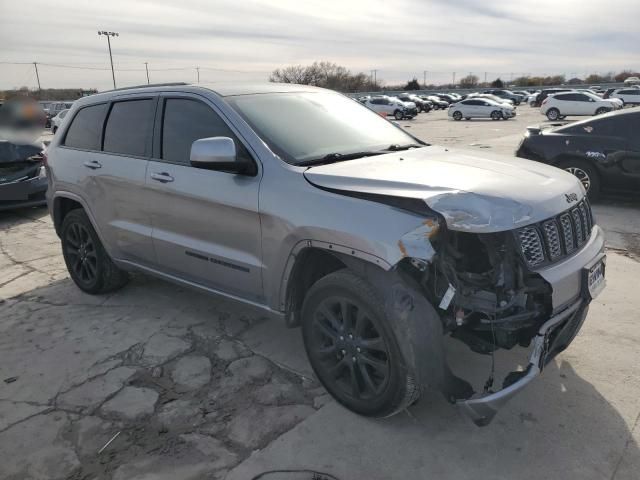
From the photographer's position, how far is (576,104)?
99.7 ft

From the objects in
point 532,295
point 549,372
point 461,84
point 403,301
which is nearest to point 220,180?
point 403,301

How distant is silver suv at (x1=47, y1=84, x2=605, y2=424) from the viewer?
2609 mm

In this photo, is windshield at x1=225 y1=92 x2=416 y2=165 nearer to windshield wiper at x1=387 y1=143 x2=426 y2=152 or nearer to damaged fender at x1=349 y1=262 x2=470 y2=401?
windshield wiper at x1=387 y1=143 x2=426 y2=152

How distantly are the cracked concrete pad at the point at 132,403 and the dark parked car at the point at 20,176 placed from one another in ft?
20.5

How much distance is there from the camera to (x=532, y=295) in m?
2.68

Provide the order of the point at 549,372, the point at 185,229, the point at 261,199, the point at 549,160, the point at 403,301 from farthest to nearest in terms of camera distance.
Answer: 1. the point at 549,160
2. the point at 185,229
3. the point at 549,372
4. the point at 261,199
5. the point at 403,301

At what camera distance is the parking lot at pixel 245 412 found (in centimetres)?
266

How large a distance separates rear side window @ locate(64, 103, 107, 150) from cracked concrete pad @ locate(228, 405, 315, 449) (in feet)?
9.20

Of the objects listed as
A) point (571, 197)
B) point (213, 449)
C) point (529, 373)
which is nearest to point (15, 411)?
point (213, 449)

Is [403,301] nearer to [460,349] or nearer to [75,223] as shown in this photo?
[460,349]

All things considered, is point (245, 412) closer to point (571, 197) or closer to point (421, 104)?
point (571, 197)

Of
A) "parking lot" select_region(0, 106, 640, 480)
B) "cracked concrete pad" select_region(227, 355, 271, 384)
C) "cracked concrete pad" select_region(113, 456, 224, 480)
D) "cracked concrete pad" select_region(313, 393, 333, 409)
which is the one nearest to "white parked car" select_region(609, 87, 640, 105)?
"parking lot" select_region(0, 106, 640, 480)

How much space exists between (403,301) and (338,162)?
3.48 ft

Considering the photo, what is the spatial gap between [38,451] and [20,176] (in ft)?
22.3
